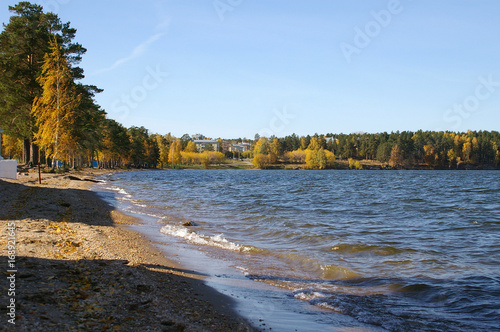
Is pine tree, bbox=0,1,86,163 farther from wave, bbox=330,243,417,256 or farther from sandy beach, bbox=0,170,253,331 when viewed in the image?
wave, bbox=330,243,417,256

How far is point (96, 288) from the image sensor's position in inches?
233

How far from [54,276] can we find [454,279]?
933 cm

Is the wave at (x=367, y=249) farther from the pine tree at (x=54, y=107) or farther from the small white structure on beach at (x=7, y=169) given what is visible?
the pine tree at (x=54, y=107)

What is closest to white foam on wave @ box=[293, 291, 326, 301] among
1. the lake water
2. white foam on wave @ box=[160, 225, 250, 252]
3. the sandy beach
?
the lake water

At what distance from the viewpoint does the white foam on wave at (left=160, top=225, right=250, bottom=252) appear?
12.6 metres

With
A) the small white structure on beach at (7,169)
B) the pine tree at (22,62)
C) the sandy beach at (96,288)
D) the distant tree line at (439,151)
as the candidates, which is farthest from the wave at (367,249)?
the distant tree line at (439,151)

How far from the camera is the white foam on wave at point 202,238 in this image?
12.6m

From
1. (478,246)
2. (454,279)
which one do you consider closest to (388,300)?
(454,279)

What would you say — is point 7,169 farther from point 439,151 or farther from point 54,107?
point 439,151

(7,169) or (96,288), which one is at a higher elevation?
(7,169)

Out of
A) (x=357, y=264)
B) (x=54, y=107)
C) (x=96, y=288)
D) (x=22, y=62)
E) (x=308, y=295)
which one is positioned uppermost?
(x=22, y=62)

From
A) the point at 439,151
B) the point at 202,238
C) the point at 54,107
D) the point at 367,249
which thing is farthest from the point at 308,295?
the point at 439,151

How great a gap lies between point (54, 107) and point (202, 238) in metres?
28.8

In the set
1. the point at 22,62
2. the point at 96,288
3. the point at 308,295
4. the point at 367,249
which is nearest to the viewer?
the point at 96,288
